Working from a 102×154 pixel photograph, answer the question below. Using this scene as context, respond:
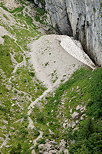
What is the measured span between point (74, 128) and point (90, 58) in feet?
83.4

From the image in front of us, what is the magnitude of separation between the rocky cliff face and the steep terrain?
2.73 m

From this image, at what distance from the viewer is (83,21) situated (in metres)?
47.7

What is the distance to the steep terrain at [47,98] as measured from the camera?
69.4 ft

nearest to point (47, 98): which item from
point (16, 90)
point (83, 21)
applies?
point (16, 90)

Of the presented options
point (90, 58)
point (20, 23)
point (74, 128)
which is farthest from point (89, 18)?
point (20, 23)

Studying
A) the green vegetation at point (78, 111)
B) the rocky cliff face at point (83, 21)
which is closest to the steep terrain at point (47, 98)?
the green vegetation at point (78, 111)

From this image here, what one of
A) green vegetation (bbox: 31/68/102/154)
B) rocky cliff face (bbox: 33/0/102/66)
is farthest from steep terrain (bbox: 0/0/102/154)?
rocky cliff face (bbox: 33/0/102/66)

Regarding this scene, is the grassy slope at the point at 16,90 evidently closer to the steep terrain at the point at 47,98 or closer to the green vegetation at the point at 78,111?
the steep terrain at the point at 47,98

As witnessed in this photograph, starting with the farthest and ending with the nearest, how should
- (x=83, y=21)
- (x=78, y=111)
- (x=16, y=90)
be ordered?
(x=83, y=21), (x=16, y=90), (x=78, y=111)

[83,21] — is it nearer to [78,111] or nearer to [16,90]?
[16,90]

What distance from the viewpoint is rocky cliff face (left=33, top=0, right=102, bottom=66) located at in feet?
123

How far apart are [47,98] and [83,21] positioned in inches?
919

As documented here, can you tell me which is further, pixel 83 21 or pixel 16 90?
pixel 83 21

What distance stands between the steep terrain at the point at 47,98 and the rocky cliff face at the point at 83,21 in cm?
273
